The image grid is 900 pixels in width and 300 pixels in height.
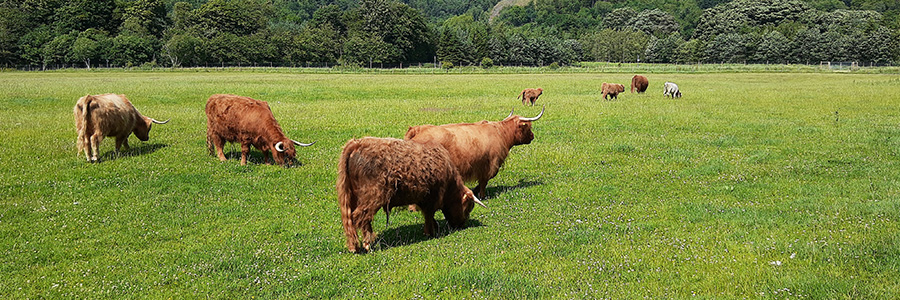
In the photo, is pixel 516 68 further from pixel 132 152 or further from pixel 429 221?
pixel 429 221

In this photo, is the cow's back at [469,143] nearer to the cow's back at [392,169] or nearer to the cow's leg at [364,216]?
the cow's back at [392,169]

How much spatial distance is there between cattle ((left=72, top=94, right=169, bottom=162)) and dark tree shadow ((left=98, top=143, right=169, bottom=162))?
1.45 feet

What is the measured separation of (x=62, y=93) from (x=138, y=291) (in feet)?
112

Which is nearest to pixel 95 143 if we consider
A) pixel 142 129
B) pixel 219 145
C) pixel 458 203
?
pixel 142 129

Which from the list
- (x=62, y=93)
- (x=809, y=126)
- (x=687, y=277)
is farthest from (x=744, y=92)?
(x=62, y=93)

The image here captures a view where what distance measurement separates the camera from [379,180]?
7488 millimetres

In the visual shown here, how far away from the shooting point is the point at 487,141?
36.6ft

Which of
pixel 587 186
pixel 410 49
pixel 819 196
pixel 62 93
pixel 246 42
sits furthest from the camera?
pixel 410 49

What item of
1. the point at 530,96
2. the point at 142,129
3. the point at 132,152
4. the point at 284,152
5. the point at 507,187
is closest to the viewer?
the point at 507,187

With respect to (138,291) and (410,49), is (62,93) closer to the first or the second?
(138,291)

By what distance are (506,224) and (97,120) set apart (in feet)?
35.5

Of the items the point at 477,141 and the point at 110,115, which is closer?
the point at 477,141

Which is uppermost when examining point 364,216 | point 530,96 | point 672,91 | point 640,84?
point 640,84

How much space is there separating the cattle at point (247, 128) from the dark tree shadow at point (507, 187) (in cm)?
513
